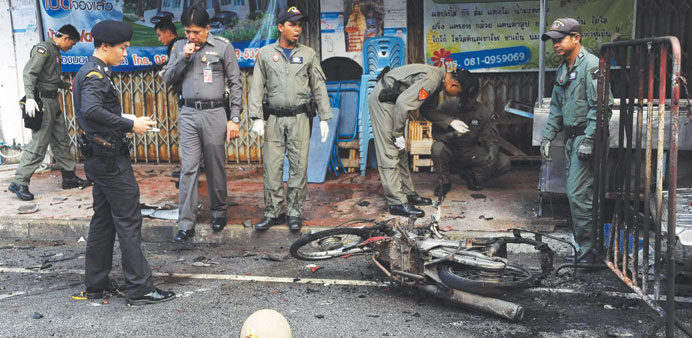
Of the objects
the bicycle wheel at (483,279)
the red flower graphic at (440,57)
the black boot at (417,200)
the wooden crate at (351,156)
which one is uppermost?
the red flower graphic at (440,57)

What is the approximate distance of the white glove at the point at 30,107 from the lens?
804 cm

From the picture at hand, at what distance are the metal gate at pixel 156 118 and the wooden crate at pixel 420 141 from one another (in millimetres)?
2392

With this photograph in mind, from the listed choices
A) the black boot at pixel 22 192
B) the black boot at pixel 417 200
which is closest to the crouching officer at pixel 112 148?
the black boot at pixel 417 200

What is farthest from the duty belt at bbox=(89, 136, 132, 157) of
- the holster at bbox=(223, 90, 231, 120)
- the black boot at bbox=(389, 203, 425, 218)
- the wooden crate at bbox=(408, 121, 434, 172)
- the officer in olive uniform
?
the wooden crate at bbox=(408, 121, 434, 172)

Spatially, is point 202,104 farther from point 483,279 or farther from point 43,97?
point 483,279

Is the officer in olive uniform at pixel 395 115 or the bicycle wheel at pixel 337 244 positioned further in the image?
the officer in olive uniform at pixel 395 115

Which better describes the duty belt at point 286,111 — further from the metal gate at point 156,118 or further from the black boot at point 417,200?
the metal gate at point 156,118

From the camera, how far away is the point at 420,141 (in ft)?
30.5

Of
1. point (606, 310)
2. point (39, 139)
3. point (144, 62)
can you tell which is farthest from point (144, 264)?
point (144, 62)

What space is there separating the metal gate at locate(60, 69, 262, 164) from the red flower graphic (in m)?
2.84

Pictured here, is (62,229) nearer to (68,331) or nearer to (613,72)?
(68,331)

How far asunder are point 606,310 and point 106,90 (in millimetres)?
3942

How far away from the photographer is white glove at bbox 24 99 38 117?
8039 mm

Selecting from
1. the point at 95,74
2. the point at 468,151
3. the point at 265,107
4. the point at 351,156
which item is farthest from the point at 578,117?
the point at 351,156
